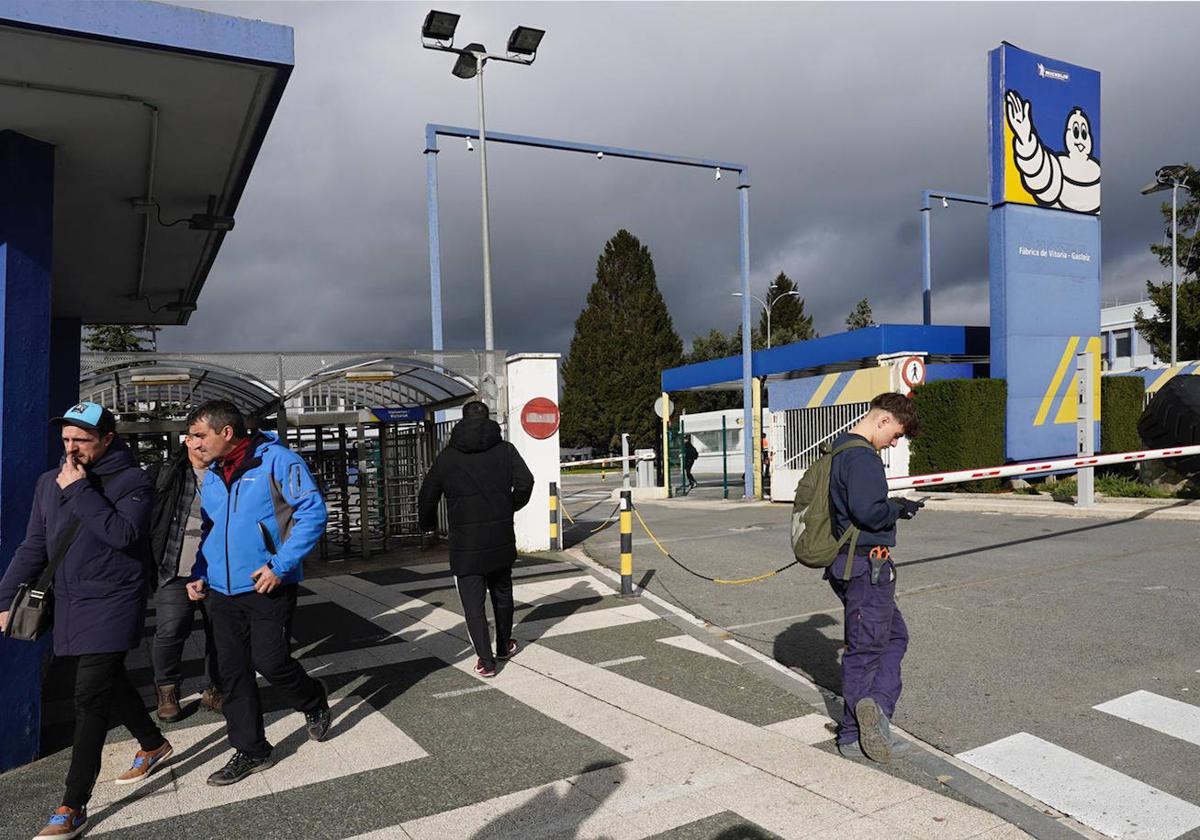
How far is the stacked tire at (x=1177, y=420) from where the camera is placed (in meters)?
16.2

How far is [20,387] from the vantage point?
4930mm

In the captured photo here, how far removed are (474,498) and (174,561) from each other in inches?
74.0

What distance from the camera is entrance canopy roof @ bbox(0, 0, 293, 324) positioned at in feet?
14.9

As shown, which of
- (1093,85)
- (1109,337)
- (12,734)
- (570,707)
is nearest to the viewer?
(12,734)

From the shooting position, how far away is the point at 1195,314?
2909cm

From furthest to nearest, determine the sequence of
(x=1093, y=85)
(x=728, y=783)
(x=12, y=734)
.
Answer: (x=1093, y=85), (x=12, y=734), (x=728, y=783)

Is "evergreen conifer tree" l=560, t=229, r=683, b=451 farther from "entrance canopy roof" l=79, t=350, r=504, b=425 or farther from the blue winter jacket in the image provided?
the blue winter jacket

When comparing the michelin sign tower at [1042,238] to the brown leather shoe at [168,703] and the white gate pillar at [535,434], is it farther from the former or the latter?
the brown leather shoe at [168,703]

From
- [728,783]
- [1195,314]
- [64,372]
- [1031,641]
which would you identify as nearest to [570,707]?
[728,783]

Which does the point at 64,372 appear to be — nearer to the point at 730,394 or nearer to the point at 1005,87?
the point at 1005,87

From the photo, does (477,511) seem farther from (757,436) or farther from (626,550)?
(757,436)

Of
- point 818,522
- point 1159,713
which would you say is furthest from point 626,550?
point 1159,713

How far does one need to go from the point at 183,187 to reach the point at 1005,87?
17883 millimetres

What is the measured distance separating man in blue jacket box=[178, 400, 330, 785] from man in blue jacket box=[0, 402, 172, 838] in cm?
35
